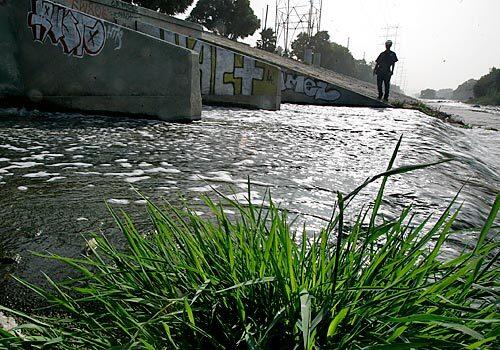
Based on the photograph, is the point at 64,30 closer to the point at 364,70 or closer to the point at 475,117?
the point at 475,117

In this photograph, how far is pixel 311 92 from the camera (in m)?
16.1

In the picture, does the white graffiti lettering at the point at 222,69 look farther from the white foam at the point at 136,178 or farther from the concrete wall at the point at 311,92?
the white foam at the point at 136,178

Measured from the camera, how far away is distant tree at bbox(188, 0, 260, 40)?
4991 cm

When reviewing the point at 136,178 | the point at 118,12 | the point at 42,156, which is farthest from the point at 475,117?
the point at 42,156

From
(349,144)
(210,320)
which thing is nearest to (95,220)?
(210,320)

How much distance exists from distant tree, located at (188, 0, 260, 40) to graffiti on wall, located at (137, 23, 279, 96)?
135 ft

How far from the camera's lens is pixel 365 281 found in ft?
2.97

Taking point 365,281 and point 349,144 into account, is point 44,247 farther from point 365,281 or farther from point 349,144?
point 349,144

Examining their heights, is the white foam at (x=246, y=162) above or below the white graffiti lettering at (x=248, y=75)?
below

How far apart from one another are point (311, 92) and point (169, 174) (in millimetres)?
13837

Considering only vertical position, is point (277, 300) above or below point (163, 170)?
above

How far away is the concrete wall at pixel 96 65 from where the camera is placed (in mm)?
6723

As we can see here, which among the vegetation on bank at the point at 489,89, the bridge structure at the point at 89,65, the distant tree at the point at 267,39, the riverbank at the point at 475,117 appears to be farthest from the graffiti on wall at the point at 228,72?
the vegetation on bank at the point at 489,89

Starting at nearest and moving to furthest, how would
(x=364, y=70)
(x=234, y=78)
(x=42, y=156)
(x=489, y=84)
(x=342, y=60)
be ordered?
(x=42, y=156) → (x=234, y=78) → (x=489, y=84) → (x=342, y=60) → (x=364, y=70)
